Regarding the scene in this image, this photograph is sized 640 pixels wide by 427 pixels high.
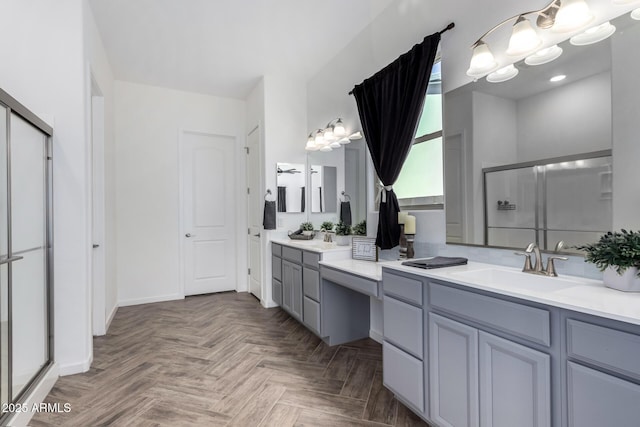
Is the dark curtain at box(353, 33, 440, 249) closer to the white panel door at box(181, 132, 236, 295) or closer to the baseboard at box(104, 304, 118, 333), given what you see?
the white panel door at box(181, 132, 236, 295)

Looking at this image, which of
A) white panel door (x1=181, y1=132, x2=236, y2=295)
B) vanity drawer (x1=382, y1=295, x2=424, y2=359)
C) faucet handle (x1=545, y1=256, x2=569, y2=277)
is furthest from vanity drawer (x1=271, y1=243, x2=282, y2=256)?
faucet handle (x1=545, y1=256, x2=569, y2=277)

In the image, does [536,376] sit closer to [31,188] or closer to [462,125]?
[462,125]

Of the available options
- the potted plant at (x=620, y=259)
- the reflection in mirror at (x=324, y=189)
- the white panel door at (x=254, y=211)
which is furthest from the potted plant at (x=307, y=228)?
the potted plant at (x=620, y=259)

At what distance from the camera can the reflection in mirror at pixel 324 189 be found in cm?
355

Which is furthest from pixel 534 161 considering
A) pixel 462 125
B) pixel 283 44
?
pixel 283 44

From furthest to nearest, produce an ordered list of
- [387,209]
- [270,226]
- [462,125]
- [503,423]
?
[270,226] < [387,209] < [462,125] < [503,423]

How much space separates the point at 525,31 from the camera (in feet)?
5.16

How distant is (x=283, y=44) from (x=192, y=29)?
0.90m

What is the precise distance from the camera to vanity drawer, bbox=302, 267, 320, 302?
113 inches

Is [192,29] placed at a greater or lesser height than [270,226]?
greater

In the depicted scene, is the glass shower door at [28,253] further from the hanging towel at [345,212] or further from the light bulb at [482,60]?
the light bulb at [482,60]

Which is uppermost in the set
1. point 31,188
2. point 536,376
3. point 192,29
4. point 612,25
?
point 192,29

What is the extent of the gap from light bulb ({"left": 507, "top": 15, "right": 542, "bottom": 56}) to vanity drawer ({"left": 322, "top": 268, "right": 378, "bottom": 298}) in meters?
1.55

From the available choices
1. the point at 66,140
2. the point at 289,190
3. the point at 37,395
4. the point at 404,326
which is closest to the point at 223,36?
the point at 66,140
